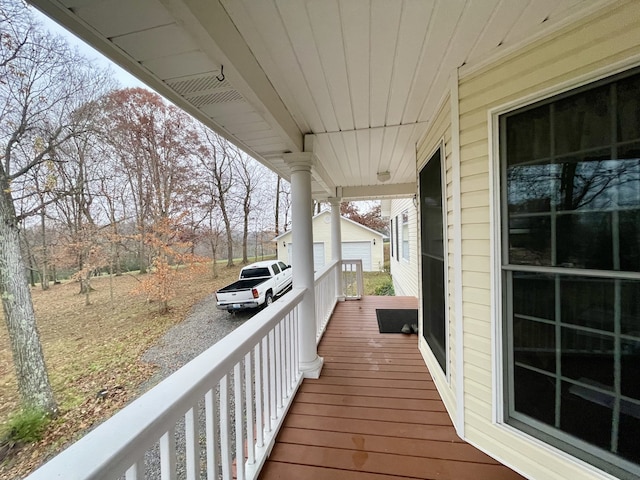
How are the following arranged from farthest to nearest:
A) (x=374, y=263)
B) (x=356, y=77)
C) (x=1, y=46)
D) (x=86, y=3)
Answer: (x=374, y=263), (x=1, y=46), (x=356, y=77), (x=86, y=3)

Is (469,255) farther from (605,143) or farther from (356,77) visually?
(356,77)

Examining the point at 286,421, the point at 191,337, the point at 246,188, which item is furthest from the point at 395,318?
the point at 246,188

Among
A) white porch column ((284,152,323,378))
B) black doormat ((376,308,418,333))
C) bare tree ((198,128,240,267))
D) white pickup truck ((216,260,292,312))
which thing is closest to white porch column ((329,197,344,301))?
black doormat ((376,308,418,333))

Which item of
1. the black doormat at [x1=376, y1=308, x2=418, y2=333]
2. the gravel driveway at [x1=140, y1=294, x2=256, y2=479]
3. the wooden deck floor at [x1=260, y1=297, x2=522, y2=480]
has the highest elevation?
the black doormat at [x1=376, y1=308, x2=418, y2=333]

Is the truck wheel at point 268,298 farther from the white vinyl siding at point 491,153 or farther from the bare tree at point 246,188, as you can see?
the white vinyl siding at point 491,153

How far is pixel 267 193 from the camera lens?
1416 cm

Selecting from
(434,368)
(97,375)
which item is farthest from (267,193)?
(434,368)

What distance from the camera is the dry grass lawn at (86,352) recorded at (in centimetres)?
320

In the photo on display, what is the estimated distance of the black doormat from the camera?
12.8ft

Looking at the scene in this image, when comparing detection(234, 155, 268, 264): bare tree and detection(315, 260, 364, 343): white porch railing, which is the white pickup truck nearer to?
detection(315, 260, 364, 343): white porch railing

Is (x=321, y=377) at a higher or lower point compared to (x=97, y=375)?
higher

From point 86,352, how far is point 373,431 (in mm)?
6231

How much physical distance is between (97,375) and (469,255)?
6812mm

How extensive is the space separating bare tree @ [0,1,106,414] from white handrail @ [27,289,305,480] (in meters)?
3.46
